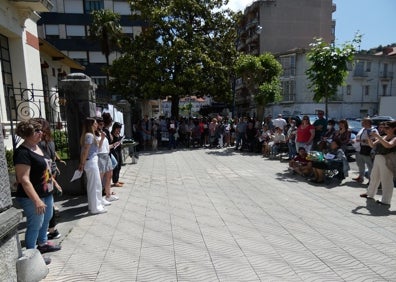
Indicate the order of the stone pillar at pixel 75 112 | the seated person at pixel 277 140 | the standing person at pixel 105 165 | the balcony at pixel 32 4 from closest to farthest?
the standing person at pixel 105 165, the stone pillar at pixel 75 112, the balcony at pixel 32 4, the seated person at pixel 277 140

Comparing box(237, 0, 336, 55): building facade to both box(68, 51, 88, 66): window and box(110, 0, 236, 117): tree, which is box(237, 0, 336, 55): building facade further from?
box(110, 0, 236, 117): tree

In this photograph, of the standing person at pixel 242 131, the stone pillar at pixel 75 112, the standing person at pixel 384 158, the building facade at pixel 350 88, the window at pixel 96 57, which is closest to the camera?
the standing person at pixel 384 158

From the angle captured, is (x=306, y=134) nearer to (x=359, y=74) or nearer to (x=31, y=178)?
(x=31, y=178)

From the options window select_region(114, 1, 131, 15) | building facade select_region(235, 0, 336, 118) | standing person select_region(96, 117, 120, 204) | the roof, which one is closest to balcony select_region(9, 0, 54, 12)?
the roof

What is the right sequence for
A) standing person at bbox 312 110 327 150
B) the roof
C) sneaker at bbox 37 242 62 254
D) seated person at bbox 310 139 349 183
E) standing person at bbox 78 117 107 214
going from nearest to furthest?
sneaker at bbox 37 242 62 254
standing person at bbox 78 117 107 214
seated person at bbox 310 139 349 183
standing person at bbox 312 110 327 150
the roof

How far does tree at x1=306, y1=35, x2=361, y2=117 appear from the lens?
8.91 meters

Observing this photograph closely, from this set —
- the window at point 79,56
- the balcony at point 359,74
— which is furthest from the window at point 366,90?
the window at point 79,56

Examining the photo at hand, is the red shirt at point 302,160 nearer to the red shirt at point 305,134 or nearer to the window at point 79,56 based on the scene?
the red shirt at point 305,134

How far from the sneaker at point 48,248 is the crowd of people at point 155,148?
0.04 ft

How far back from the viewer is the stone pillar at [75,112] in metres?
6.61

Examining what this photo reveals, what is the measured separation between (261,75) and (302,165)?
8.94 metres

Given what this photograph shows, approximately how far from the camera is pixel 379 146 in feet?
19.4

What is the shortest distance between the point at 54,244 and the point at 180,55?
15.2m

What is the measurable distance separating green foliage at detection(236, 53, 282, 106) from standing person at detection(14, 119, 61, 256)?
543 inches
